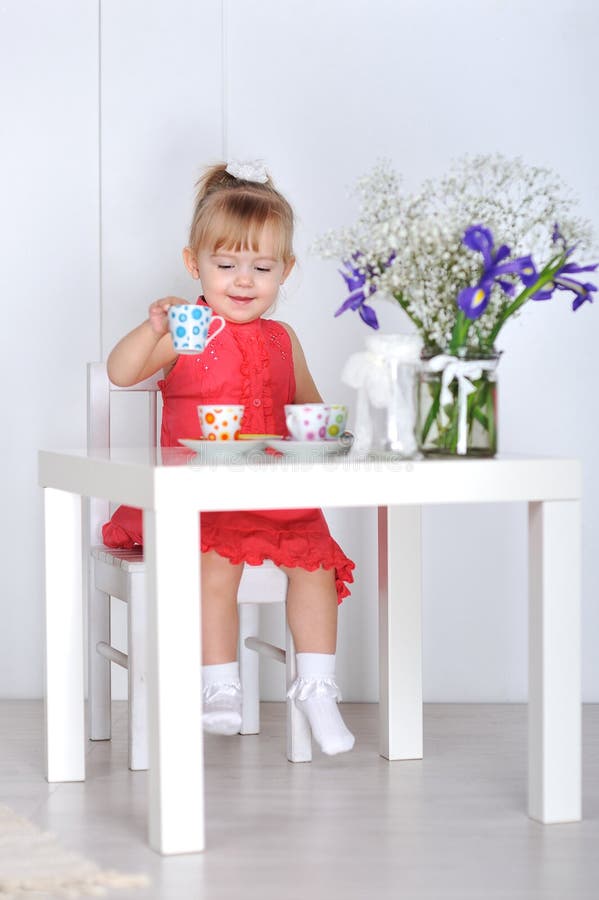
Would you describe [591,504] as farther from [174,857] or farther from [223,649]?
[174,857]

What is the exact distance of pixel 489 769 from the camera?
1911mm

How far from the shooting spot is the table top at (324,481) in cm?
146

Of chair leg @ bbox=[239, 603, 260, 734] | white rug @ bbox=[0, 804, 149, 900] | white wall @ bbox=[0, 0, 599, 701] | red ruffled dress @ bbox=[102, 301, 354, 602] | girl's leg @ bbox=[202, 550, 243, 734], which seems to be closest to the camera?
white rug @ bbox=[0, 804, 149, 900]

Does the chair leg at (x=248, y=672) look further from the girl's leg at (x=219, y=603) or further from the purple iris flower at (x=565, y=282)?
the purple iris flower at (x=565, y=282)

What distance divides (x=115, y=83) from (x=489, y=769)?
1.49 meters

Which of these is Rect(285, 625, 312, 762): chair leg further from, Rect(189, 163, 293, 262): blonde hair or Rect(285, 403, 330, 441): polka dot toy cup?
Rect(189, 163, 293, 262): blonde hair

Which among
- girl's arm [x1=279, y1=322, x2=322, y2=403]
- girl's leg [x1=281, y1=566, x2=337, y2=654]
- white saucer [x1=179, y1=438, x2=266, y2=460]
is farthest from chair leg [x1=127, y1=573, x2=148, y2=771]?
girl's arm [x1=279, y1=322, x2=322, y2=403]

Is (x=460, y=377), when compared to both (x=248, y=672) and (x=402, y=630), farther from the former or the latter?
(x=248, y=672)

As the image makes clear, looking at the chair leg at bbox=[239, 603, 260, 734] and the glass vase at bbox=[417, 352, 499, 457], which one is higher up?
the glass vase at bbox=[417, 352, 499, 457]

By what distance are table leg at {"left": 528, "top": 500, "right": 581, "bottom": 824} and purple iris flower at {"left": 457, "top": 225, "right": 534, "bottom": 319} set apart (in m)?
0.27

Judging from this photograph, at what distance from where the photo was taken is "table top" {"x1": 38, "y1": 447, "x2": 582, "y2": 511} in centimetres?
146

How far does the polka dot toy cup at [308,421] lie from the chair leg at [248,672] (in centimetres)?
61

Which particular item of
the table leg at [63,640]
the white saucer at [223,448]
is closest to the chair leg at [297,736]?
the table leg at [63,640]

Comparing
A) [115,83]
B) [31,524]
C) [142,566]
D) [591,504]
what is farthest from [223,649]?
[115,83]
